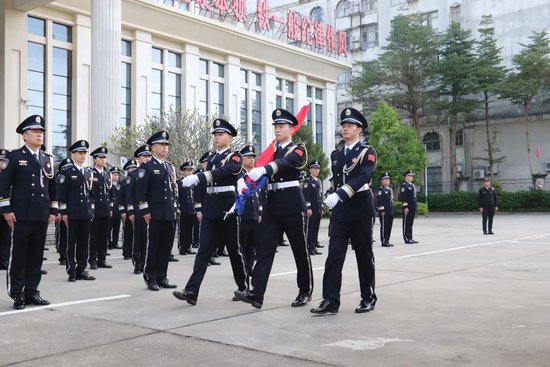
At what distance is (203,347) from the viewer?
464 cm

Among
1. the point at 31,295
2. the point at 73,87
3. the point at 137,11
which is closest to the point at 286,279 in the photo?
the point at 31,295

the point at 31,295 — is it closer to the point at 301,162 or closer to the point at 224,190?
the point at 224,190

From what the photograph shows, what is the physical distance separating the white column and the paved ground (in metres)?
13.6

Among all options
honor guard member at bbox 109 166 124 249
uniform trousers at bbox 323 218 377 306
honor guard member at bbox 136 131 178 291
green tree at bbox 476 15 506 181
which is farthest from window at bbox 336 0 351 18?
uniform trousers at bbox 323 218 377 306

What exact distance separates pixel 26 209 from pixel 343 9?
51371 millimetres

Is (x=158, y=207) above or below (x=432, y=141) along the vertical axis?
below

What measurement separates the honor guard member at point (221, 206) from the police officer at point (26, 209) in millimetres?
1702

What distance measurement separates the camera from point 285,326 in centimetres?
543

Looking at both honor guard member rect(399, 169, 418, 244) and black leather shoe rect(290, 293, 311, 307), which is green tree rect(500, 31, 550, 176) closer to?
honor guard member rect(399, 169, 418, 244)

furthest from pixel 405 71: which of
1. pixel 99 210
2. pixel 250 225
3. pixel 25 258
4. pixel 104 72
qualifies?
pixel 25 258

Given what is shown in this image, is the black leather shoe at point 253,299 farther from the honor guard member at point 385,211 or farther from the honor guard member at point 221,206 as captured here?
the honor guard member at point 385,211

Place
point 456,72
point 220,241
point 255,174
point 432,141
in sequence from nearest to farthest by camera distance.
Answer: point 255,174
point 220,241
point 456,72
point 432,141

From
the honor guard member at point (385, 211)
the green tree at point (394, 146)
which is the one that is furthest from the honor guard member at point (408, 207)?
the green tree at point (394, 146)

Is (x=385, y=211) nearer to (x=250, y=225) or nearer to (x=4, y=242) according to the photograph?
(x=250, y=225)
